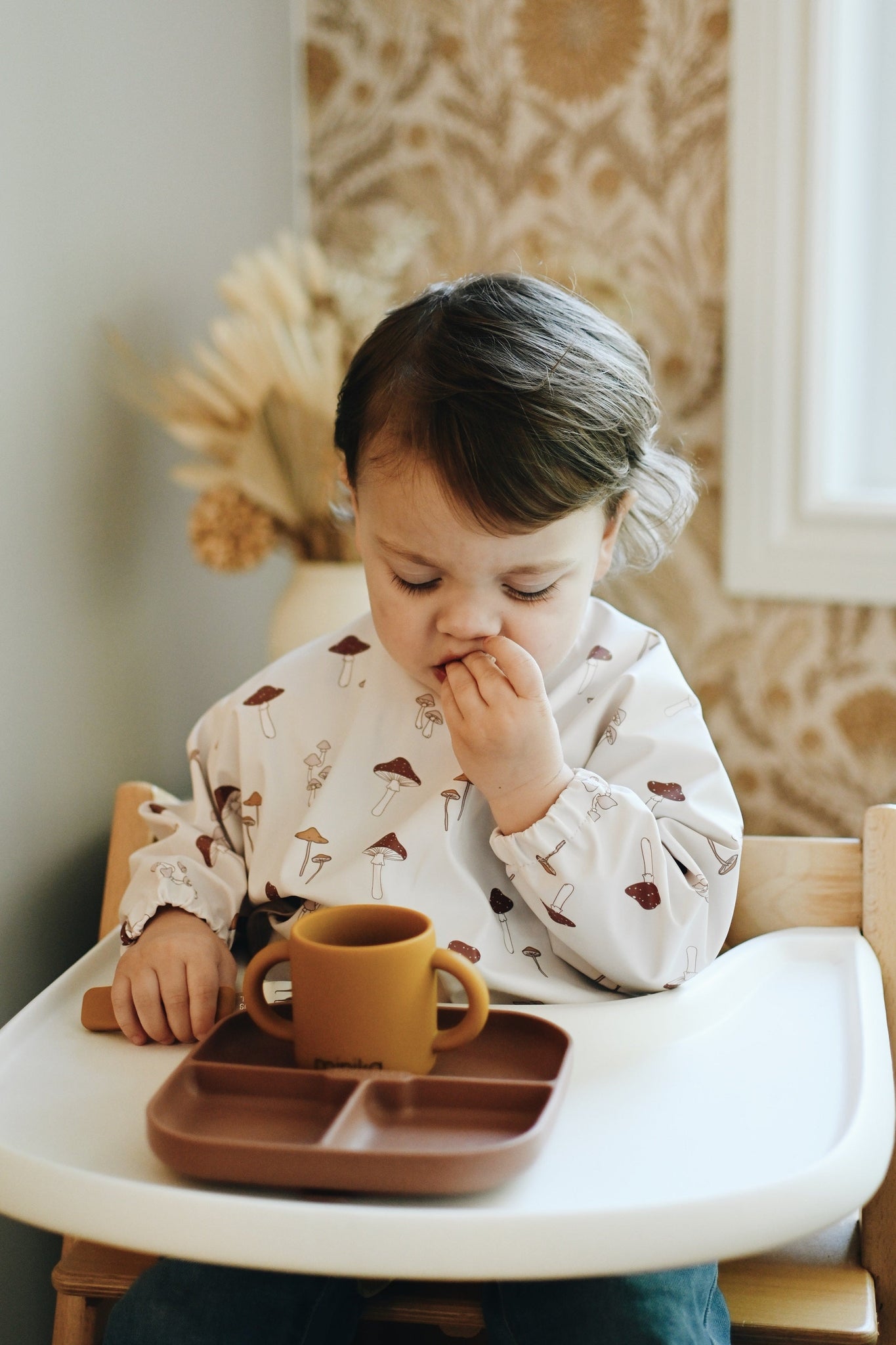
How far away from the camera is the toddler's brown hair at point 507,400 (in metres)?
0.77

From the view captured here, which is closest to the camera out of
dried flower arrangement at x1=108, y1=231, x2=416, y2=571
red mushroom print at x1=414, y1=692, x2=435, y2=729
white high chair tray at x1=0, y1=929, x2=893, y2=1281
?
white high chair tray at x1=0, y1=929, x2=893, y2=1281

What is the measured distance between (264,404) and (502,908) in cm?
63

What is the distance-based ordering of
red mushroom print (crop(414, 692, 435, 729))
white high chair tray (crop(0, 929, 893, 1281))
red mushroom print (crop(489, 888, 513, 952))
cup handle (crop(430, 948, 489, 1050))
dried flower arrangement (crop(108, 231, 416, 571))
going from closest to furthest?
1. white high chair tray (crop(0, 929, 893, 1281))
2. cup handle (crop(430, 948, 489, 1050))
3. red mushroom print (crop(489, 888, 513, 952))
4. red mushroom print (crop(414, 692, 435, 729))
5. dried flower arrangement (crop(108, 231, 416, 571))

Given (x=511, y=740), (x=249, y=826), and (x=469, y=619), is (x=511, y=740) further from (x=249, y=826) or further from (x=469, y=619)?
(x=249, y=826)

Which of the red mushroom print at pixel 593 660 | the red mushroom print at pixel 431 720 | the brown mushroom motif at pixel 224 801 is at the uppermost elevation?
the red mushroom print at pixel 593 660

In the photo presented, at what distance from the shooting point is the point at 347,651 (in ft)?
3.27

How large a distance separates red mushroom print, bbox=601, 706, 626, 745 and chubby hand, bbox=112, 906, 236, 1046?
311 millimetres

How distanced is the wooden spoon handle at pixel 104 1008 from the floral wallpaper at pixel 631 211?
96cm

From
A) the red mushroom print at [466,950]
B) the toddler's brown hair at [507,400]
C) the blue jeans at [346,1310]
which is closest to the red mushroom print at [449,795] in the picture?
the red mushroom print at [466,950]

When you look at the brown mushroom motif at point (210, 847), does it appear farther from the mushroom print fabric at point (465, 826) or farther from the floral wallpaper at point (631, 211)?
the floral wallpaper at point (631, 211)

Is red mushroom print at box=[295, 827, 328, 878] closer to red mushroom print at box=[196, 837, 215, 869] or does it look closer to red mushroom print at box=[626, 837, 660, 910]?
red mushroom print at box=[196, 837, 215, 869]

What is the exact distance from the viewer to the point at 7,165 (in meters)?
0.95

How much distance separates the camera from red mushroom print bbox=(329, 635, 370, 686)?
98 cm

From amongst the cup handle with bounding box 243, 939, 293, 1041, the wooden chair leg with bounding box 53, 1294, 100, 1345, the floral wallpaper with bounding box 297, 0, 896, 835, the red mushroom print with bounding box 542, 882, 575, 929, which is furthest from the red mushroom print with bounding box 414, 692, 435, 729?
the floral wallpaper with bounding box 297, 0, 896, 835
